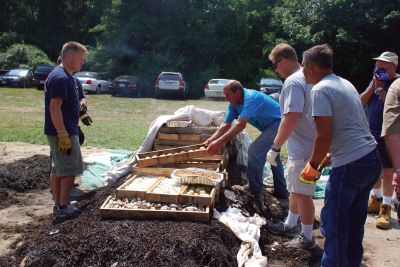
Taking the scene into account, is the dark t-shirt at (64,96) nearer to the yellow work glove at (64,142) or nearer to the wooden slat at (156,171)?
the yellow work glove at (64,142)

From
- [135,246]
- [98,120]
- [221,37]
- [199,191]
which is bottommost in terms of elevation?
[98,120]

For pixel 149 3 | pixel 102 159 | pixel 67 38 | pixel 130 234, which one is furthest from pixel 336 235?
pixel 67 38

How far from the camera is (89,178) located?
689 cm

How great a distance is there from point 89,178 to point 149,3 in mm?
24537

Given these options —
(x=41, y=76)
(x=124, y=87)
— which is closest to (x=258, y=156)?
(x=124, y=87)

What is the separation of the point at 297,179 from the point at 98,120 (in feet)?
36.0

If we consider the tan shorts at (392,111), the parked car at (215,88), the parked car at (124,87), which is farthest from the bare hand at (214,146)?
the parked car at (124,87)

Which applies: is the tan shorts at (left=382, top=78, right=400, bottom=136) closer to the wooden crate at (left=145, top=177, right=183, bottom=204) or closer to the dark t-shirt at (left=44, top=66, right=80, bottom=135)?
the wooden crate at (left=145, top=177, right=183, bottom=204)

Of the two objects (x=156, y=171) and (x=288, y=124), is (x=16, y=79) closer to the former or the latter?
(x=156, y=171)

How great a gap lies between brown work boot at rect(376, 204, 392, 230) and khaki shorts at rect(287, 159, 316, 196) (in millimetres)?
1589

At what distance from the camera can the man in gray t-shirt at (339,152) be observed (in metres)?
3.13

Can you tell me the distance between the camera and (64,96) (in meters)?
4.59

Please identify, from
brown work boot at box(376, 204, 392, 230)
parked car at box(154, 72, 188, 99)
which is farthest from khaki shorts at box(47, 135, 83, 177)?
parked car at box(154, 72, 188, 99)

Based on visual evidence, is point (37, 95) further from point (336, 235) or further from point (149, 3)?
point (336, 235)
